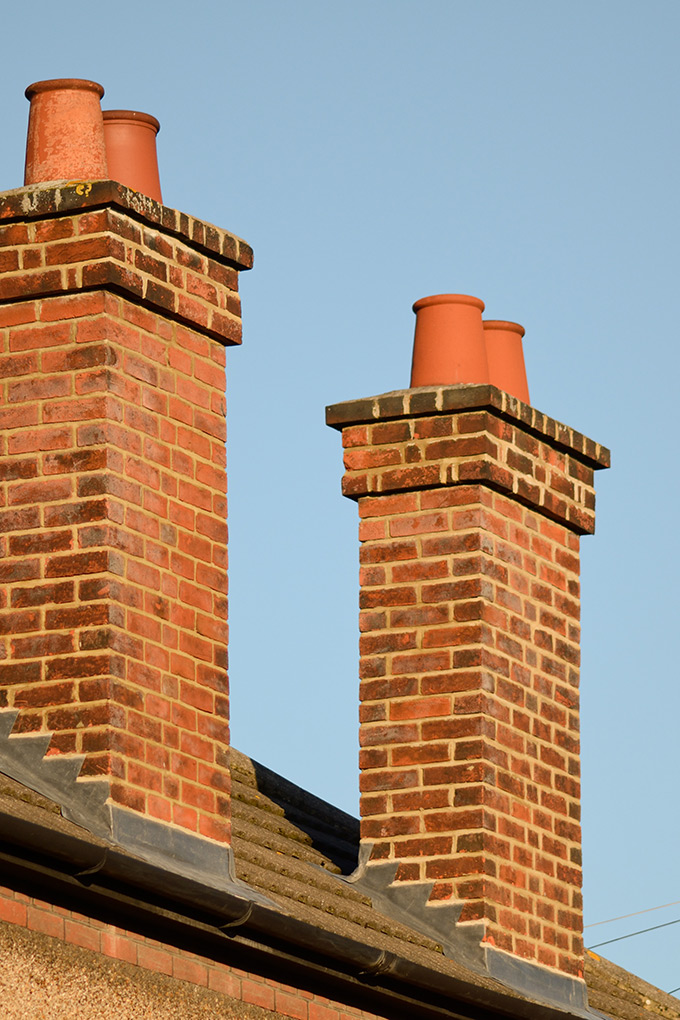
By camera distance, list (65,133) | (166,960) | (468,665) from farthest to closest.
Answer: (468,665)
(65,133)
(166,960)

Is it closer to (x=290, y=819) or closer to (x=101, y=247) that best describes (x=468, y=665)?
(x=290, y=819)

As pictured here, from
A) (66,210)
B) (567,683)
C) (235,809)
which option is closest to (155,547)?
(66,210)

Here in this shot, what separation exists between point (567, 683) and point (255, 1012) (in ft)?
10.5

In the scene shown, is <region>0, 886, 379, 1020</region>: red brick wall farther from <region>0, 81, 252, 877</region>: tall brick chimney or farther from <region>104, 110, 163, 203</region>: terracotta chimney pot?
<region>104, 110, 163, 203</region>: terracotta chimney pot

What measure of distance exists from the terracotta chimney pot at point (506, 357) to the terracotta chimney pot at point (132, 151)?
2422mm

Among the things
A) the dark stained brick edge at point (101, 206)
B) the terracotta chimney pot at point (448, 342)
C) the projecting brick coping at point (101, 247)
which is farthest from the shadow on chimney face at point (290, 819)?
the dark stained brick edge at point (101, 206)

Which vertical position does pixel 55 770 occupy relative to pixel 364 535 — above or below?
below

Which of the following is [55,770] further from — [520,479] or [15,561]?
[520,479]

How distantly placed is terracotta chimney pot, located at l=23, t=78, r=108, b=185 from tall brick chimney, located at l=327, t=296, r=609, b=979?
2.08m

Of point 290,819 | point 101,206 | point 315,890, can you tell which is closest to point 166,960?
point 315,890

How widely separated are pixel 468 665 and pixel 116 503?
2.32 meters

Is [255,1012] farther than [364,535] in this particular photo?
No

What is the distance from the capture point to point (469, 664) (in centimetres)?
928

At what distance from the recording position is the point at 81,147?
8.12 metres
